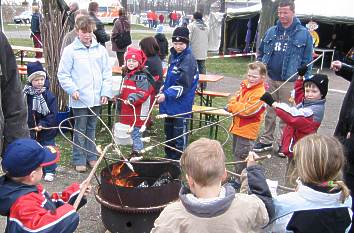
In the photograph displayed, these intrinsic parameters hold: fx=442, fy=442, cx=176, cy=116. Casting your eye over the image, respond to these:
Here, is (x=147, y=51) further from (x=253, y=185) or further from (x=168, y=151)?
(x=253, y=185)

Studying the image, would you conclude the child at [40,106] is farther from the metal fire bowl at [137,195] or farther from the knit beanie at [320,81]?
the knit beanie at [320,81]

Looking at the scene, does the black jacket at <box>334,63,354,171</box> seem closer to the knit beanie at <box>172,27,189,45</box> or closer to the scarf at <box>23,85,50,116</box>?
the knit beanie at <box>172,27,189,45</box>

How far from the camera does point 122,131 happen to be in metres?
5.30

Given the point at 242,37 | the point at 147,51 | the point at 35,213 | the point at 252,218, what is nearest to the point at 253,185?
the point at 252,218

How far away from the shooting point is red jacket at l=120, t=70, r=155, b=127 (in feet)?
17.7

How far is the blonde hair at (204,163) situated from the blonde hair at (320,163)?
48cm

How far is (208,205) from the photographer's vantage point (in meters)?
1.92

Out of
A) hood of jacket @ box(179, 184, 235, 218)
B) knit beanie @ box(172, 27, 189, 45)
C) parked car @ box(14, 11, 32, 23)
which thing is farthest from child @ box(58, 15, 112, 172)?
parked car @ box(14, 11, 32, 23)

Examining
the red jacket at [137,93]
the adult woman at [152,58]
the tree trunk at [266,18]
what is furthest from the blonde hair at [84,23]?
the tree trunk at [266,18]

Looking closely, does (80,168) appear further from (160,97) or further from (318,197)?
(318,197)

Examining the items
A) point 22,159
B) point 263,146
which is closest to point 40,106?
point 22,159

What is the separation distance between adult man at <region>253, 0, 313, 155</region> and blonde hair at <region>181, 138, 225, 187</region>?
4.30 metres

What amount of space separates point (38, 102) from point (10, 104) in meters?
2.26

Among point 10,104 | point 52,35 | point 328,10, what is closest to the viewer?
point 10,104
